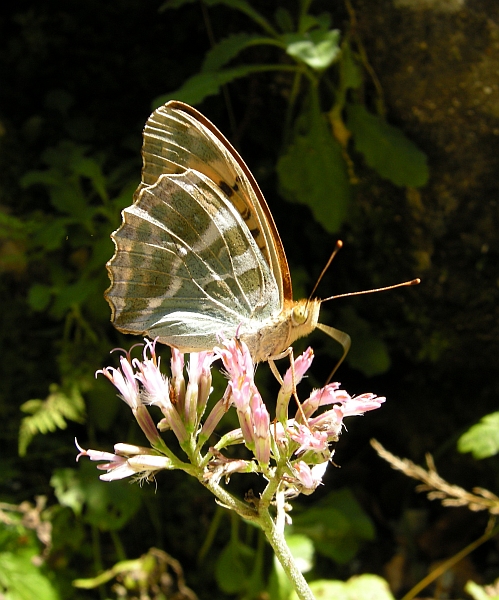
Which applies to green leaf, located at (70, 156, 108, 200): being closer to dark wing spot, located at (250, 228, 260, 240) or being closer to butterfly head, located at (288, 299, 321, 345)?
dark wing spot, located at (250, 228, 260, 240)

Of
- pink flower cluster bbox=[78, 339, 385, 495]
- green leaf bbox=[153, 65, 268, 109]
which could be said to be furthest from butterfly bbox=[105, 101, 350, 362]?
green leaf bbox=[153, 65, 268, 109]

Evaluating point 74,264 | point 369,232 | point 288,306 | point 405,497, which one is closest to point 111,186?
point 74,264

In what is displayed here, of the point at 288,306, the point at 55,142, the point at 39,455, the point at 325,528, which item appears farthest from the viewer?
the point at 55,142

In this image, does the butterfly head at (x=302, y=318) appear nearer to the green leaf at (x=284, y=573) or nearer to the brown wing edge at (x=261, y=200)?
the brown wing edge at (x=261, y=200)

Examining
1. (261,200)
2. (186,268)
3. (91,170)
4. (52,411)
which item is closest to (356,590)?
(52,411)

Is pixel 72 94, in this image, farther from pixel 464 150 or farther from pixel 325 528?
pixel 325 528

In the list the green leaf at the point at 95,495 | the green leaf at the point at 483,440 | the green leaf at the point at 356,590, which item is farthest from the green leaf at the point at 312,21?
the green leaf at the point at 356,590
